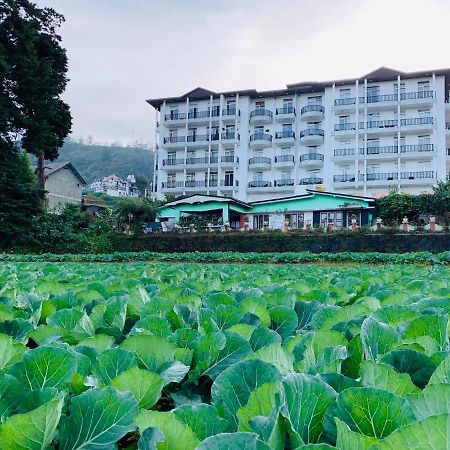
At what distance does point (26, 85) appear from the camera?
26188mm

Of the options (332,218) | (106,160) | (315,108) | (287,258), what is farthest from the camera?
(106,160)

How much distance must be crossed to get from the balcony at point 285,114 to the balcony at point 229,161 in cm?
600

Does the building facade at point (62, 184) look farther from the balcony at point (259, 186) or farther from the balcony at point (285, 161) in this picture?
the balcony at point (285, 161)

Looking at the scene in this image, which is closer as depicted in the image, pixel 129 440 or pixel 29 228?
pixel 129 440

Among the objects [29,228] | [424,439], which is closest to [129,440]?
[424,439]

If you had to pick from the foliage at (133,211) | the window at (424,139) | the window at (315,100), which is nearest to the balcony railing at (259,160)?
the window at (315,100)

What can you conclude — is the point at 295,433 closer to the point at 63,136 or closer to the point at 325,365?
the point at 325,365

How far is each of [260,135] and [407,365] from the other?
46.4 meters

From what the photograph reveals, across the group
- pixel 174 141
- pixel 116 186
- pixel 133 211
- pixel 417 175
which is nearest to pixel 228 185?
pixel 174 141

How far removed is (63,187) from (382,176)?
33.3 metres

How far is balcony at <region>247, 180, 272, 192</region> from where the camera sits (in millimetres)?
45625

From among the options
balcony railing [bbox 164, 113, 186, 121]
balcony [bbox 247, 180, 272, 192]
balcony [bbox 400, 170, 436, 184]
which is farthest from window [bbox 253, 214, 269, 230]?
balcony railing [bbox 164, 113, 186, 121]

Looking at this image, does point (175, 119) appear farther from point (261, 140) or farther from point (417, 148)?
point (417, 148)

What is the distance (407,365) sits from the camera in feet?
3.15
